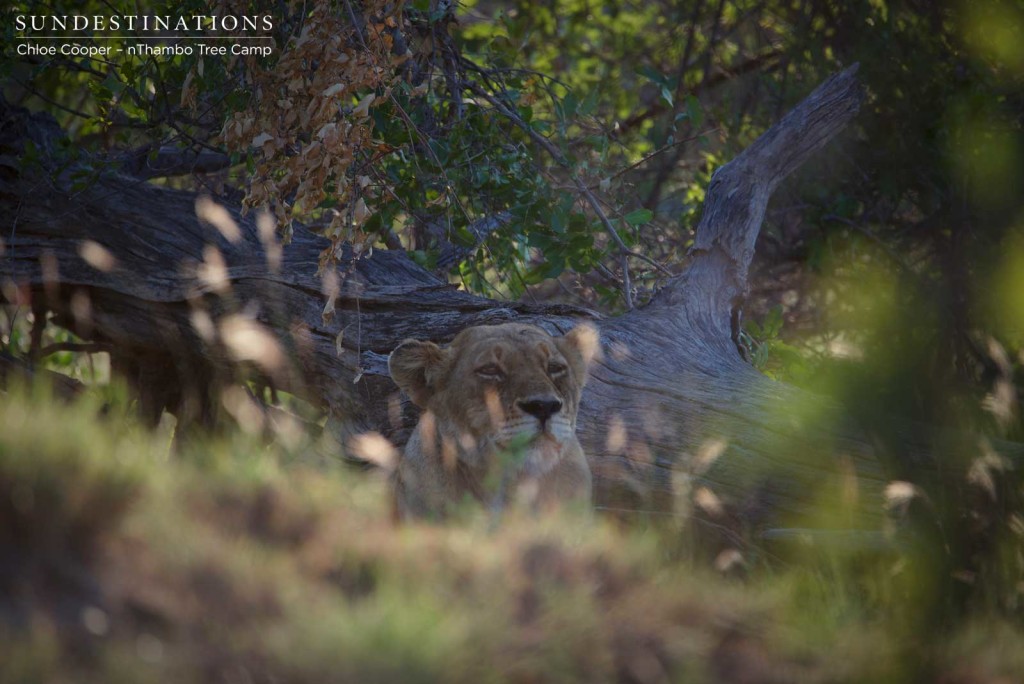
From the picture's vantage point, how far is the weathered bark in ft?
15.2

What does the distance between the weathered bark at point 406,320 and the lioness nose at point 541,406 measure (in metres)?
0.82

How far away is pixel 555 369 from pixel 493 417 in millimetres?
363

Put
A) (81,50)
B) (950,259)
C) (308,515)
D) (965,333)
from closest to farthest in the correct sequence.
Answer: (308,515), (81,50), (965,333), (950,259)

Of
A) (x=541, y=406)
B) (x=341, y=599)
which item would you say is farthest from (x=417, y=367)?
(x=341, y=599)

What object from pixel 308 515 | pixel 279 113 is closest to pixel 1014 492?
pixel 308 515

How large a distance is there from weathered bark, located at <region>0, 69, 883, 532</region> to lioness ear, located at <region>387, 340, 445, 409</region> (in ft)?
0.66

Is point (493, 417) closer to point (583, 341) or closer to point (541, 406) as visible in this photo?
point (541, 406)

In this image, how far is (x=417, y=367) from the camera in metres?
4.32

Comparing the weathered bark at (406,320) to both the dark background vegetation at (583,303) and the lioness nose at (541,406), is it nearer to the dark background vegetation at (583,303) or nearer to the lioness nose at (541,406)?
the dark background vegetation at (583,303)

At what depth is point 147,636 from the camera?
89.6 inches

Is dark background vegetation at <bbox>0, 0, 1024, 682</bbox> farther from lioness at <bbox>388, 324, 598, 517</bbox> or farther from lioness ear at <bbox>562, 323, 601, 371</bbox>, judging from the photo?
lioness ear at <bbox>562, 323, 601, 371</bbox>

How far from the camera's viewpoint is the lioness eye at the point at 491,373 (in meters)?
4.09

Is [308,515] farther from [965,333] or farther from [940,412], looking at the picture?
[965,333]

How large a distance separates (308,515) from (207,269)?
302cm
